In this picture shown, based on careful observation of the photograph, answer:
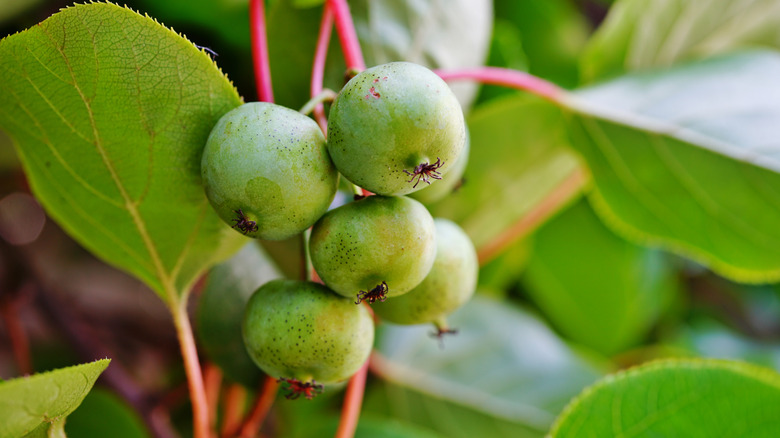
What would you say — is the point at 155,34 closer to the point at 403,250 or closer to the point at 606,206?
the point at 403,250

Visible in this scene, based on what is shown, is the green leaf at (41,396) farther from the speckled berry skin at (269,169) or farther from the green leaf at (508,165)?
the green leaf at (508,165)

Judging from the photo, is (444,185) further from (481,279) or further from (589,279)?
(589,279)

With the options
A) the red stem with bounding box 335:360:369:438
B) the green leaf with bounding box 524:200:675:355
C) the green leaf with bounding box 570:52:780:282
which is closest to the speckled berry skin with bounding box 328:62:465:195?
the red stem with bounding box 335:360:369:438

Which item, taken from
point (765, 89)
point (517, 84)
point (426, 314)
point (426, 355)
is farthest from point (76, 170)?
point (765, 89)

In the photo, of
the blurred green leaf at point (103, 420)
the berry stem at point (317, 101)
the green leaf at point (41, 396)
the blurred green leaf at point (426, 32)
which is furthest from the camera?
the blurred green leaf at point (103, 420)

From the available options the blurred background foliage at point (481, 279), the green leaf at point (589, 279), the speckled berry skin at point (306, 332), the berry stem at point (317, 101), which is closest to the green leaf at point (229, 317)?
the blurred background foliage at point (481, 279)

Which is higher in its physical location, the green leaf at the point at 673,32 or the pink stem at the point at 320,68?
the pink stem at the point at 320,68
